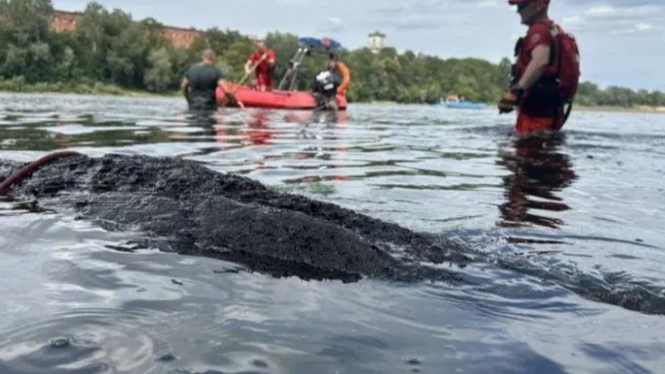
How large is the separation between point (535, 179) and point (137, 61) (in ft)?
224

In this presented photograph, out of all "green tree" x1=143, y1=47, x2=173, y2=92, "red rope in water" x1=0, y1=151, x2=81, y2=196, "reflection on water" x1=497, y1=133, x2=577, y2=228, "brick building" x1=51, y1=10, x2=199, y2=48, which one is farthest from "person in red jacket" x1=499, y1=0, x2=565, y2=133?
"brick building" x1=51, y1=10, x2=199, y2=48

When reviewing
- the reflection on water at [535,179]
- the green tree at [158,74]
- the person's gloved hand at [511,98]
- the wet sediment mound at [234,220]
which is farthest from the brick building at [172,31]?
the wet sediment mound at [234,220]

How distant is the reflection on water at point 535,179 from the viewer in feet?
14.6

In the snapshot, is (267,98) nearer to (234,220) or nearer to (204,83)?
(204,83)

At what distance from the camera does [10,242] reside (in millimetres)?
3049

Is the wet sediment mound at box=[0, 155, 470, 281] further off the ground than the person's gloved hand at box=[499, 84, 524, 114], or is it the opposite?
the person's gloved hand at box=[499, 84, 524, 114]

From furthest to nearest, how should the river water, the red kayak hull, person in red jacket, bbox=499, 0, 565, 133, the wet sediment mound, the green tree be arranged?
the green tree < the red kayak hull < person in red jacket, bbox=499, 0, 565, 133 < the wet sediment mound < the river water

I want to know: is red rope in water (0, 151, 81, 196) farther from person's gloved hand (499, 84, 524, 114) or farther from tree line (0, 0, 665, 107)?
tree line (0, 0, 665, 107)

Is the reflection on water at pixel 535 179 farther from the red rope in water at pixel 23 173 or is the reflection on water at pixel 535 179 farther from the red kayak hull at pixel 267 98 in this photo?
the red kayak hull at pixel 267 98

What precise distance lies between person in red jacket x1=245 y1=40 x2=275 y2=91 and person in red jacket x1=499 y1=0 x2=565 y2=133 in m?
14.4

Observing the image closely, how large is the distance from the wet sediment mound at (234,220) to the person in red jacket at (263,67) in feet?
62.8

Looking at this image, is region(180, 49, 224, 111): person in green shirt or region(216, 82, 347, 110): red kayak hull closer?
region(180, 49, 224, 111): person in green shirt

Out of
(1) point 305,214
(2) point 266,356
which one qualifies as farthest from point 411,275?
(2) point 266,356

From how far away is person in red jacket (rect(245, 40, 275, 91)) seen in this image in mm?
23000
